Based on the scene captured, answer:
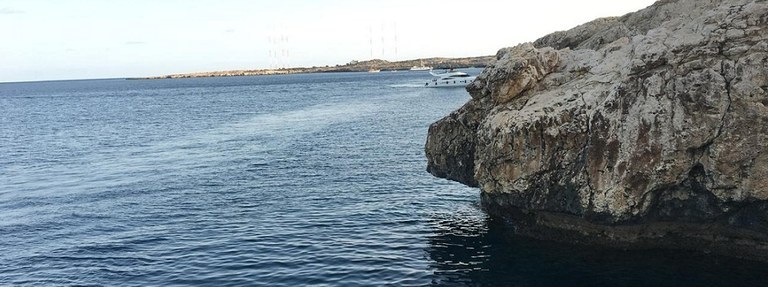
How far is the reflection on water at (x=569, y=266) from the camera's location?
25281 mm

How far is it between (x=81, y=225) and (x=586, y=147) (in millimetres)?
31108

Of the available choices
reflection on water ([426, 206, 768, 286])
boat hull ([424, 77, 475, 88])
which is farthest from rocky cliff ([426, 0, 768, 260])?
boat hull ([424, 77, 475, 88])

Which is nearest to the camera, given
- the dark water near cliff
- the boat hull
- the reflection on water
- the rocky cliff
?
the rocky cliff

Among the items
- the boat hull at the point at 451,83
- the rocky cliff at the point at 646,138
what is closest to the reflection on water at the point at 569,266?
the rocky cliff at the point at 646,138

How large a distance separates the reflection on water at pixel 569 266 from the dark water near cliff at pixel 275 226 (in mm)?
98

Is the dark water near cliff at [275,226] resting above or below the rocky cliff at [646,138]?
below

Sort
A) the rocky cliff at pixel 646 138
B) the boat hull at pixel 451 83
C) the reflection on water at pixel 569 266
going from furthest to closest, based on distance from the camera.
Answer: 1. the boat hull at pixel 451 83
2. the reflection on water at pixel 569 266
3. the rocky cliff at pixel 646 138

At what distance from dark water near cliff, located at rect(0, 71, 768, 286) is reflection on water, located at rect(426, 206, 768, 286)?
0.32 ft

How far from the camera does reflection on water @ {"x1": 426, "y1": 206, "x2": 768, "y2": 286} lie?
2528 centimetres

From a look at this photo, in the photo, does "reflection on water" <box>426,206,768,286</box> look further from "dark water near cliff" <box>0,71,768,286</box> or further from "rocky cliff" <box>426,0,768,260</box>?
"rocky cliff" <box>426,0,768,260</box>

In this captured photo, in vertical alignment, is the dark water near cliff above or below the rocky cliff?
below

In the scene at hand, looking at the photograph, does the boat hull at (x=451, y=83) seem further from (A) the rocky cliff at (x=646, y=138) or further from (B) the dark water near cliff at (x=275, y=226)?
(A) the rocky cliff at (x=646, y=138)

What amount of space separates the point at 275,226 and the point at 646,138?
70.4 feet

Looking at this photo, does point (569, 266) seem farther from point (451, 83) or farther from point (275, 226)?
point (451, 83)
